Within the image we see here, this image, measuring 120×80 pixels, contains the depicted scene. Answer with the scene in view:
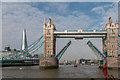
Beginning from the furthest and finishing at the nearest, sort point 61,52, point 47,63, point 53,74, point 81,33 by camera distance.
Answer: point 61,52 < point 81,33 < point 47,63 < point 53,74

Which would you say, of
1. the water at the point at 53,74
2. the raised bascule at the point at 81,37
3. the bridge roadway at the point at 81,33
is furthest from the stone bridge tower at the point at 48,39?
the water at the point at 53,74

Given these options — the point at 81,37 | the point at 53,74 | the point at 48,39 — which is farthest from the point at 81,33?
the point at 53,74

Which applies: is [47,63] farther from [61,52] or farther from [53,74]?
[53,74]

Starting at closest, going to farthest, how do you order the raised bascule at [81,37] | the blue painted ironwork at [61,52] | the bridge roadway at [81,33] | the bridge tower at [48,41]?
the raised bascule at [81,37], the bridge roadway at [81,33], the bridge tower at [48,41], the blue painted ironwork at [61,52]

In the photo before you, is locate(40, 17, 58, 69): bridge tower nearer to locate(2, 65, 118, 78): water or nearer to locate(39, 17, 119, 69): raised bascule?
locate(39, 17, 119, 69): raised bascule

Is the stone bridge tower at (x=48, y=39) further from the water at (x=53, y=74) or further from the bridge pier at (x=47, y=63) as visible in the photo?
the water at (x=53, y=74)

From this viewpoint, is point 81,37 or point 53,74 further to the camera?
point 81,37

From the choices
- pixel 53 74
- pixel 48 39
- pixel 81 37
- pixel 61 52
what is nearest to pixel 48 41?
pixel 48 39

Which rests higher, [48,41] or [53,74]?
[48,41]

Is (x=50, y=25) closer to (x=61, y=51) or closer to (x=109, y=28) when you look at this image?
(x=61, y=51)

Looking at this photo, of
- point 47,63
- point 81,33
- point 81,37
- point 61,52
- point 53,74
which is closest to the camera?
point 53,74

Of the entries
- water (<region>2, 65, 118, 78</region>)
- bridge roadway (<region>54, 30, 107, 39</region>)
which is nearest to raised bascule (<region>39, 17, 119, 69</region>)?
bridge roadway (<region>54, 30, 107, 39</region>)

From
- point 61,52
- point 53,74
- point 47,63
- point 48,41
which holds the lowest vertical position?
point 53,74

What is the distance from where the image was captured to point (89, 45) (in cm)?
6091
